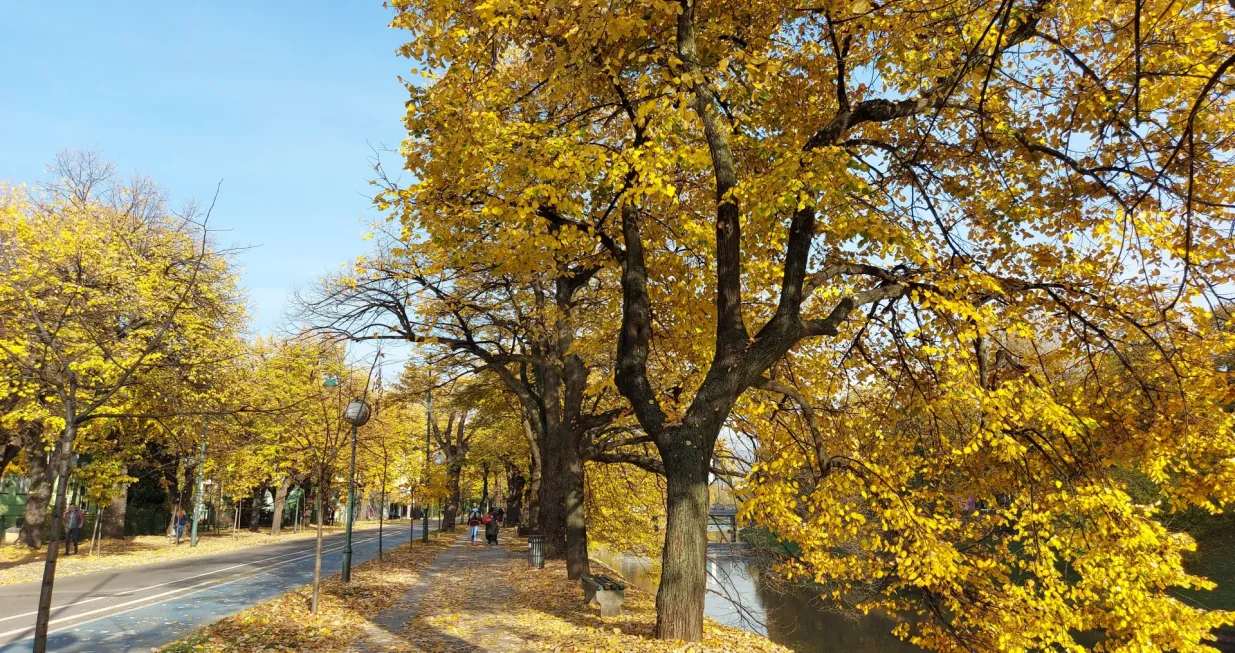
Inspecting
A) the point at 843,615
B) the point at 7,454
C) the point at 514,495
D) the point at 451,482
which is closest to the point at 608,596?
the point at 843,615

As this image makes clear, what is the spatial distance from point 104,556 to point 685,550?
2190cm

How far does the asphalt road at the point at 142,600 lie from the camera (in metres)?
8.58

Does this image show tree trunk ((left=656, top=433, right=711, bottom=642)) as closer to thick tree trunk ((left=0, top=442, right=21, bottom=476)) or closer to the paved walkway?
the paved walkway

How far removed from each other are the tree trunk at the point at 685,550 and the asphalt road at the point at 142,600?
6.10 metres

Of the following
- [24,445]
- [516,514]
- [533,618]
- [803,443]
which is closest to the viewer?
[803,443]

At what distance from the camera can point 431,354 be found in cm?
1644

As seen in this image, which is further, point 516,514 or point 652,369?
point 516,514

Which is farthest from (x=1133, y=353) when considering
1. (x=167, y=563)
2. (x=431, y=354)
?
(x=167, y=563)

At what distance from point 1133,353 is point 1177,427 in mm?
1620

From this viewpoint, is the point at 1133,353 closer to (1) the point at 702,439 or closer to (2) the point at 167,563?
(1) the point at 702,439

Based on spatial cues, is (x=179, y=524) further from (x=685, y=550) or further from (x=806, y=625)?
(x=685, y=550)

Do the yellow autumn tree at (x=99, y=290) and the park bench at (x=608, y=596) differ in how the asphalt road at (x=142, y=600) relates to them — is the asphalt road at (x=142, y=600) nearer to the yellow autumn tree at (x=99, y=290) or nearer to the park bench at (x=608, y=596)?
the yellow autumn tree at (x=99, y=290)

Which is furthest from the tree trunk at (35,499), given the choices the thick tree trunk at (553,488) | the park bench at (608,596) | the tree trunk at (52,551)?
the park bench at (608,596)

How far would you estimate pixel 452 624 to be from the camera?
966 centimetres
